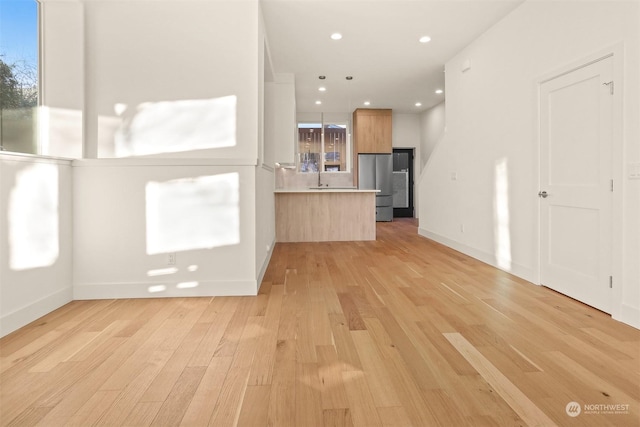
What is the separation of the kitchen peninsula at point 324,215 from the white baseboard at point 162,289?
130 inches

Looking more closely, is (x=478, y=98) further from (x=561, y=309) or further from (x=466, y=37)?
(x=561, y=309)

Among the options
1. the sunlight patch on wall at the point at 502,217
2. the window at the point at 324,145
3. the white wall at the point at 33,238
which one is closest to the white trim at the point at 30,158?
the white wall at the point at 33,238

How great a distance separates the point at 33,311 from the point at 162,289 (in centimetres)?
88

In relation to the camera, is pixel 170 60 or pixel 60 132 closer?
pixel 60 132

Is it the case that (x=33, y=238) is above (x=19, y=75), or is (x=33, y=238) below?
below

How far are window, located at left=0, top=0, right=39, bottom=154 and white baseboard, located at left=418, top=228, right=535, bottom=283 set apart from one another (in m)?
4.53

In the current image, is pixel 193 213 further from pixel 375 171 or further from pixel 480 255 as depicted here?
pixel 375 171

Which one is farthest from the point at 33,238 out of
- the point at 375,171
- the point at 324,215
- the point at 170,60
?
the point at 375,171

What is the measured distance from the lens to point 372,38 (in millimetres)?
4809

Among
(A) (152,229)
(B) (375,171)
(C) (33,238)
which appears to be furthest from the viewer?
(B) (375,171)

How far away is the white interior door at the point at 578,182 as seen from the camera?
280 centimetres

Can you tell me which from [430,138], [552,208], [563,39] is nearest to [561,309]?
[552,208]

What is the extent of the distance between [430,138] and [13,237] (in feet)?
29.5

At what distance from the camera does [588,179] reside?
2.97 m
